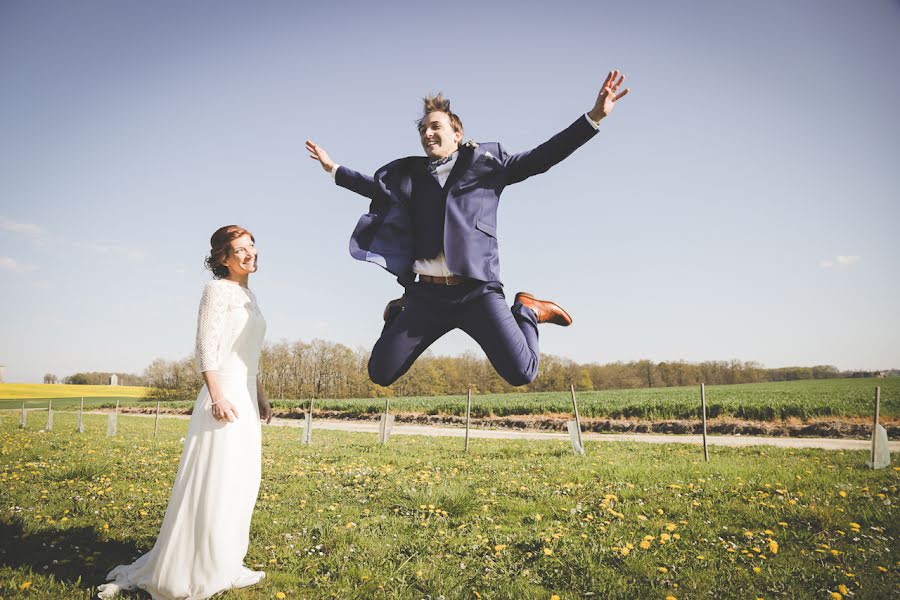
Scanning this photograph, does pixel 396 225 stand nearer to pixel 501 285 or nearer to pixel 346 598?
pixel 501 285

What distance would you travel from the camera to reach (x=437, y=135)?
12.1 ft

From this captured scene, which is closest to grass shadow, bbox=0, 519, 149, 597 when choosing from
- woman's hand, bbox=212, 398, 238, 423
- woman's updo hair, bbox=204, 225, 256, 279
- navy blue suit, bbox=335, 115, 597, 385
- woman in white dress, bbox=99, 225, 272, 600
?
woman in white dress, bbox=99, 225, 272, 600

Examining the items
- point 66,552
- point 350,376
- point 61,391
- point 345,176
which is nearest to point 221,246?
point 345,176

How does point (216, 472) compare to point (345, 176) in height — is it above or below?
below

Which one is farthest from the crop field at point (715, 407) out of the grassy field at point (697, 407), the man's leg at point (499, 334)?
the man's leg at point (499, 334)

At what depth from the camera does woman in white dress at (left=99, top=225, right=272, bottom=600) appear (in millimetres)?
3502

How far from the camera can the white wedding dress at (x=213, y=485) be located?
11.5 feet

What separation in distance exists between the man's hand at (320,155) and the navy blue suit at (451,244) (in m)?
0.39

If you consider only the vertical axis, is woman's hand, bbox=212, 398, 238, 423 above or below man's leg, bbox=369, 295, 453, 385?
below

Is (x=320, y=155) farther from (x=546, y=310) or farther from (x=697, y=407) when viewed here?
(x=697, y=407)

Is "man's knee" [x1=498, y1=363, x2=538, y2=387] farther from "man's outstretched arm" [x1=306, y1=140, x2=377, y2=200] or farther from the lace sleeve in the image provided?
the lace sleeve

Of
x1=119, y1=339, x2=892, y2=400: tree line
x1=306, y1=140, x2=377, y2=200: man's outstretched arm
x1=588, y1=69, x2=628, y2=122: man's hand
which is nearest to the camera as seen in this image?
x1=588, y1=69, x2=628, y2=122: man's hand

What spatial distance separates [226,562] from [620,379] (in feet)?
297

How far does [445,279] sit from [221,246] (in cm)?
174
